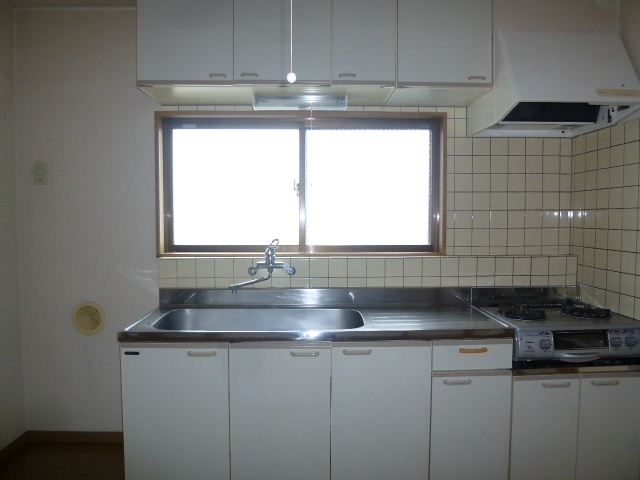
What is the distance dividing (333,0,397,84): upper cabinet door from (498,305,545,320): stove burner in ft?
4.78

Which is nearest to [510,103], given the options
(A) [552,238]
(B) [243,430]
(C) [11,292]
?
(A) [552,238]

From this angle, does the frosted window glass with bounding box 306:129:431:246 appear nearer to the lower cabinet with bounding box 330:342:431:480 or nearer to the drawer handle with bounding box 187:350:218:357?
the lower cabinet with bounding box 330:342:431:480

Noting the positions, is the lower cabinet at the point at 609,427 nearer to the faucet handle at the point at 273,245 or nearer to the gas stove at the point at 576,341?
the gas stove at the point at 576,341

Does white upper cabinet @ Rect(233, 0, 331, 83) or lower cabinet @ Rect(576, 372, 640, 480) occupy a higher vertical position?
white upper cabinet @ Rect(233, 0, 331, 83)

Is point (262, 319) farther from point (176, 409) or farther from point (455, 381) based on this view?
point (455, 381)

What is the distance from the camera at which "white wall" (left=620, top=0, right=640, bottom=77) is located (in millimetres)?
2023

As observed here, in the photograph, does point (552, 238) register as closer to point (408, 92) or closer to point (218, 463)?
point (408, 92)

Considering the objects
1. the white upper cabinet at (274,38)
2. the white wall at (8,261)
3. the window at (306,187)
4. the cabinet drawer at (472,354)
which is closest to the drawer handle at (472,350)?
the cabinet drawer at (472,354)

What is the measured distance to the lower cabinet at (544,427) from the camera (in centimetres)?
→ 191

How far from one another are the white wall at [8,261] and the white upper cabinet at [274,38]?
58.1 inches

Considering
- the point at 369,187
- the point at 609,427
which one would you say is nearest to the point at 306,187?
the point at 369,187

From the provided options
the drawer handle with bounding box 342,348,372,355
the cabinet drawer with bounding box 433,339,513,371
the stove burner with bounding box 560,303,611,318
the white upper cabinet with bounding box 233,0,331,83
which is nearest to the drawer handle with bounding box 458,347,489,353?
the cabinet drawer with bounding box 433,339,513,371

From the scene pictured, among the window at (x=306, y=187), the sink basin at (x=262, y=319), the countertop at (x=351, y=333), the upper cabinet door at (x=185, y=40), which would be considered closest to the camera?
the countertop at (x=351, y=333)

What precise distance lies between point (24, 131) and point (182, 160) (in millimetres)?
948
